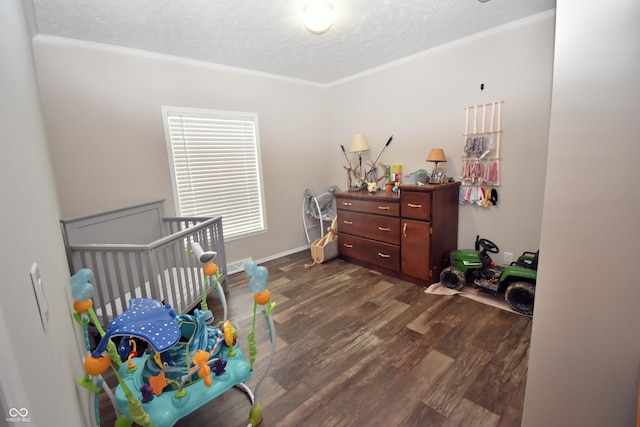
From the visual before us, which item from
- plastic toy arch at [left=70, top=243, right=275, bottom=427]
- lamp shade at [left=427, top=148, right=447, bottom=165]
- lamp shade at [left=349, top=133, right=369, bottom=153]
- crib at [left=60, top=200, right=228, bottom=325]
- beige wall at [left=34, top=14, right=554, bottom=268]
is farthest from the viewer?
lamp shade at [left=349, top=133, right=369, bottom=153]

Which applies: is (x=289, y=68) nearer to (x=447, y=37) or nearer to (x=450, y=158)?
(x=447, y=37)

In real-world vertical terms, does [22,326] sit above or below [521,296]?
above

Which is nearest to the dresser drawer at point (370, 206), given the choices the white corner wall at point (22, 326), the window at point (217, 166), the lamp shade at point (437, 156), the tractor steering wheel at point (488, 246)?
the lamp shade at point (437, 156)

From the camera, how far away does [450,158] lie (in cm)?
308

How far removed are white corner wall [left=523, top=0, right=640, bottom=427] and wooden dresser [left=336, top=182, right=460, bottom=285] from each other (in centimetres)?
186

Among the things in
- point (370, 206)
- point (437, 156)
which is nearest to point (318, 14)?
point (437, 156)

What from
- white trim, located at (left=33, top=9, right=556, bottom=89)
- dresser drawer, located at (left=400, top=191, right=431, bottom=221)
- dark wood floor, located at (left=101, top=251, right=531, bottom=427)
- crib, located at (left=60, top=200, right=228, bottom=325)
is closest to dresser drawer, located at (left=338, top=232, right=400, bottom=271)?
dark wood floor, located at (left=101, top=251, right=531, bottom=427)

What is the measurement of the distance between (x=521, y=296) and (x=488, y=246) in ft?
2.02

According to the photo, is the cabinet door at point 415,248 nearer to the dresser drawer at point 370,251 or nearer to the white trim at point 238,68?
the dresser drawer at point 370,251

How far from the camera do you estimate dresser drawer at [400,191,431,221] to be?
276 cm

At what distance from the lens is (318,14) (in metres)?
2.00

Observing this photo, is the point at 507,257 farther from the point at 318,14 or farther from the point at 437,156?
the point at 318,14

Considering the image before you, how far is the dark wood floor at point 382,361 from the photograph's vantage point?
152 cm

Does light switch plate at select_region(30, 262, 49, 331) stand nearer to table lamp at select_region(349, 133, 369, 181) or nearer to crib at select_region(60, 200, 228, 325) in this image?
crib at select_region(60, 200, 228, 325)
